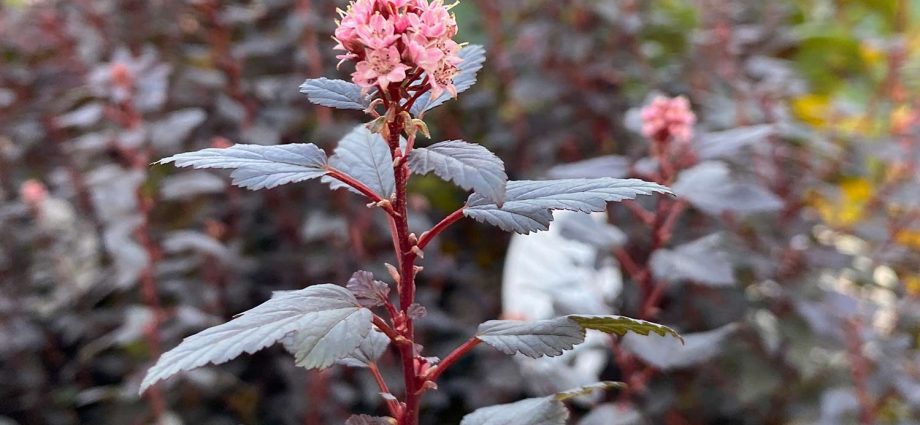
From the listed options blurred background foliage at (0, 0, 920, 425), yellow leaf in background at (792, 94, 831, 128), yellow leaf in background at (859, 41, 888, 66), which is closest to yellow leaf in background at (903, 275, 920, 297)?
blurred background foliage at (0, 0, 920, 425)

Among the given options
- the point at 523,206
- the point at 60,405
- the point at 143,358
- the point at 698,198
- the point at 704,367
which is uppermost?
the point at 523,206

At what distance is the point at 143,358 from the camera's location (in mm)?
1483

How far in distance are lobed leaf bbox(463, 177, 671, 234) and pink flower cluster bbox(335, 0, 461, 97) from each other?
91 millimetres

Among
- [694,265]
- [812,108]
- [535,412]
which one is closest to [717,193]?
[694,265]

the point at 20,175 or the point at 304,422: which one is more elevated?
the point at 20,175

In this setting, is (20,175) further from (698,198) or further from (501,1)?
(698,198)

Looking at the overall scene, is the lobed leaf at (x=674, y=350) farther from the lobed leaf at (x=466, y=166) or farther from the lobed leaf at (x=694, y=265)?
the lobed leaf at (x=466, y=166)

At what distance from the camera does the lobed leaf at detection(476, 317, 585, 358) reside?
56 centimetres

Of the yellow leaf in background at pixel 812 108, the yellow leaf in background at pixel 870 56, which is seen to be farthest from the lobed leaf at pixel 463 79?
the yellow leaf in background at pixel 870 56

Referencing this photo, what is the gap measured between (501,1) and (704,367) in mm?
949

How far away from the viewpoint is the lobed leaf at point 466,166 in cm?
50

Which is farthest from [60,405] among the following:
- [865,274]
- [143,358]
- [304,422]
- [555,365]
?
[865,274]

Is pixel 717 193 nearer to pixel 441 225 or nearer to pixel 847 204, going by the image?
pixel 441 225

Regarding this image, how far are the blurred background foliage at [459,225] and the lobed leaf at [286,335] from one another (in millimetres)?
562
